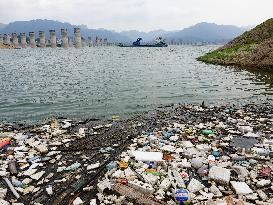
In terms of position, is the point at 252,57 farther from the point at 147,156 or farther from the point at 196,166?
the point at 147,156

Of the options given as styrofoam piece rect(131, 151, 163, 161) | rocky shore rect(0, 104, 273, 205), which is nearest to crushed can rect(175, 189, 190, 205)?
rocky shore rect(0, 104, 273, 205)

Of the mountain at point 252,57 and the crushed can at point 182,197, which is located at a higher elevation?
the mountain at point 252,57

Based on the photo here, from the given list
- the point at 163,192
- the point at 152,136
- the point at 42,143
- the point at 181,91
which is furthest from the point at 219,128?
the point at 181,91

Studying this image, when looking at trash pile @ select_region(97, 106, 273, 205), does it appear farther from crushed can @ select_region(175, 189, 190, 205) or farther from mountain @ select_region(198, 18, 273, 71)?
mountain @ select_region(198, 18, 273, 71)

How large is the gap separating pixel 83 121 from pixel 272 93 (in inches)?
598

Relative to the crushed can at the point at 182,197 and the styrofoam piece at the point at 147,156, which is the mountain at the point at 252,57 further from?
the crushed can at the point at 182,197

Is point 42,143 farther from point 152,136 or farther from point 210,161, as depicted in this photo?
point 210,161

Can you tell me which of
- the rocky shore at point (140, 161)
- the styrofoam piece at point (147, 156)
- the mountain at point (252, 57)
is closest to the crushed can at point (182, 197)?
the rocky shore at point (140, 161)

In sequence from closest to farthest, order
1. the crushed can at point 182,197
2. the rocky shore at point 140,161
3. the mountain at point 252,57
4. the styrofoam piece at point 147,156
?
the crushed can at point 182,197, the rocky shore at point 140,161, the styrofoam piece at point 147,156, the mountain at point 252,57

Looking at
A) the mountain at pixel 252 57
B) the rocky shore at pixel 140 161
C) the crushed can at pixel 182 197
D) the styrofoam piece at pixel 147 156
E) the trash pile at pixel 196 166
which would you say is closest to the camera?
the crushed can at pixel 182 197

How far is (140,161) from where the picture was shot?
9547mm

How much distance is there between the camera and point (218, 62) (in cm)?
5006

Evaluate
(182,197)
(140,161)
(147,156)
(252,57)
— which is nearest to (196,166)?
(147,156)

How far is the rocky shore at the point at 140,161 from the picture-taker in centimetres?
771
